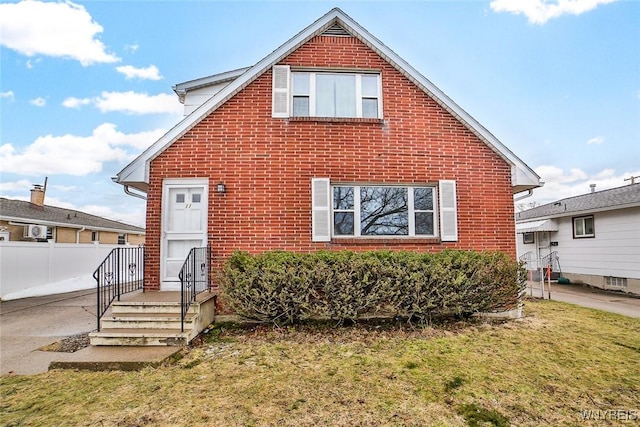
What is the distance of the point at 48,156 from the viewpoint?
1014 inches

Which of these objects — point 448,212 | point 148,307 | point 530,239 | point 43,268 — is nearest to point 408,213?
point 448,212

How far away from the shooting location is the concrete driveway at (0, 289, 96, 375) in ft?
16.4

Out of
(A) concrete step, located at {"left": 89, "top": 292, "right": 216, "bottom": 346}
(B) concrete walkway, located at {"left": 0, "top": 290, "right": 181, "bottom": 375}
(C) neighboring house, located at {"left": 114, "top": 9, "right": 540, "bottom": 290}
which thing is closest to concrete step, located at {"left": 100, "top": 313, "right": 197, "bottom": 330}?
(A) concrete step, located at {"left": 89, "top": 292, "right": 216, "bottom": 346}

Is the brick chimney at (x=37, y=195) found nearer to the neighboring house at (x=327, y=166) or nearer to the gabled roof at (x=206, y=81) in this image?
the gabled roof at (x=206, y=81)

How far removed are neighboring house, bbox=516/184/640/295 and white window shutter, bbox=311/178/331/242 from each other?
31.2 feet

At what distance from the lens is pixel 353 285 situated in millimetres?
6125

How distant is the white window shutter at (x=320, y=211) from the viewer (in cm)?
716

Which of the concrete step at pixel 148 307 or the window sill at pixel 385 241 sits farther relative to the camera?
the window sill at pixel 385 241

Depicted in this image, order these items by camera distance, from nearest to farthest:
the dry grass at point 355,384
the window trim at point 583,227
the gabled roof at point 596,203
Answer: the dry grass at point 355,384 → the gabled roof at point 596,203 → the window trim at point 583,227

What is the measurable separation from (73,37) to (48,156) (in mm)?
19484

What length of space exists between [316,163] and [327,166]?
26 cm

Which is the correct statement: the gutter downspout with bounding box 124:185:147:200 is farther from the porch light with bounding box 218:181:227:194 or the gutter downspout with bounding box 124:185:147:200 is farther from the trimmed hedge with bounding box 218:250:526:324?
the trimmed hedge with bounding box 218:250:526:324

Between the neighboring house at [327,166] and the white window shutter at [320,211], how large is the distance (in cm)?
2

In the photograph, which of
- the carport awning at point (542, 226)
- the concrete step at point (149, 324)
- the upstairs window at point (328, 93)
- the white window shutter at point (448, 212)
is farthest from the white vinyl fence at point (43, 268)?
the carport awning at point (542, 226)
